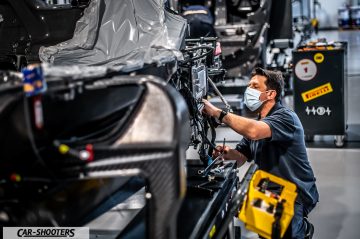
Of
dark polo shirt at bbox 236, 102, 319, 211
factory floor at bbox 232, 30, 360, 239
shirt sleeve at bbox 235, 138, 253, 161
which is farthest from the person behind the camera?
factory floor at bbox 232, 30, 360, 239

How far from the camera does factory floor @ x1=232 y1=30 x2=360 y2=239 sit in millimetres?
4094

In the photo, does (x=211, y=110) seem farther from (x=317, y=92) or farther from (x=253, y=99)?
(x=317, y=92)

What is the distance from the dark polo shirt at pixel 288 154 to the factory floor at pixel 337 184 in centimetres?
63

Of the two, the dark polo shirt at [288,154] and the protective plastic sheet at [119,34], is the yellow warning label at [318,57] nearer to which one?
the dark polo shirt at [288,154]

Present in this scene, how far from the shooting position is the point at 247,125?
3387 millimetres

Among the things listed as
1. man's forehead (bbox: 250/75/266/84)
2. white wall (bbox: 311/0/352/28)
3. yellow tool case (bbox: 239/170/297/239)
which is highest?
white wall (bbox: 311/0/352/28)

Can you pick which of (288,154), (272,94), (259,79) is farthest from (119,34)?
(288,154)

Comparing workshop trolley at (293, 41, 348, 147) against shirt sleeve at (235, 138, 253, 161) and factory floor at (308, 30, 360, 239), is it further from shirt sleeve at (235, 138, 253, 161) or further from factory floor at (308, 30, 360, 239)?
shirt sleeve at (235, 138, 253, 161)

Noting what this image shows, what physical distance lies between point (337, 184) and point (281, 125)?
184 centimetres

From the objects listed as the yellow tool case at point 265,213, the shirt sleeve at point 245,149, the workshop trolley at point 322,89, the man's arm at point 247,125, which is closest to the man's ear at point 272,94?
the man's arm at point 247,125

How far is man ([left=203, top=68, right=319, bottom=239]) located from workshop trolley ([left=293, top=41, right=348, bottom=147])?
272 cm

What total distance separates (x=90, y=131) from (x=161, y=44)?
1462 millimetres

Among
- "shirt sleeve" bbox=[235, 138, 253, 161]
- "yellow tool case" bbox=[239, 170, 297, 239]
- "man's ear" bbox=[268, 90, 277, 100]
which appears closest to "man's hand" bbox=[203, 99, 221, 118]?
"man's ear" bbox=[268, 90, 277, 100]

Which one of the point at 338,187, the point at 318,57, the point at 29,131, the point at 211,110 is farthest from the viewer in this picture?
the point at 318,57
